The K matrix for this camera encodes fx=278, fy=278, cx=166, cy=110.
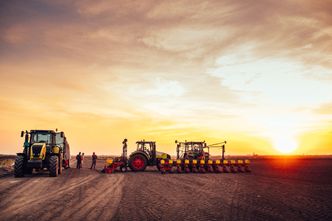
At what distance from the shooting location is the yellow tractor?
55.7ft

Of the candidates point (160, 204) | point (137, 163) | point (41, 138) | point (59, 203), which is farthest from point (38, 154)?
point (160, 204)

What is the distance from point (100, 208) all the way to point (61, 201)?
6.27ft

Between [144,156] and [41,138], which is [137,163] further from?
[41,138]

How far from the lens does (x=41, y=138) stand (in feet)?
63.8

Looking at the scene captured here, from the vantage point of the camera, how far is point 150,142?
2367 cm

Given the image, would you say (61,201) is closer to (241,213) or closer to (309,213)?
(241,213)

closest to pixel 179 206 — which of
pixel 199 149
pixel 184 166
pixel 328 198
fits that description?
pixel 328 198

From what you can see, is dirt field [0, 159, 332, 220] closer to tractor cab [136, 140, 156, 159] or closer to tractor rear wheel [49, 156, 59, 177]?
tractor rear wheel [49, 156, 59, 177]

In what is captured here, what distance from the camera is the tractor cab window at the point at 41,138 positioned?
62.8 ft

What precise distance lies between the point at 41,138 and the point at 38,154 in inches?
88.7

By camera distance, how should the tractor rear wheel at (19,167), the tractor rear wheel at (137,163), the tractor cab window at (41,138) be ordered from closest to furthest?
the tractor rear wheel at (19,167) < the tractor cab window at (41,138) < the tractor rear wheel at (137,163)

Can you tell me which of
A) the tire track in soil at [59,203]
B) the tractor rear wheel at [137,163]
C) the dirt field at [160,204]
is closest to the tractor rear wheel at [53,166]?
the tire track in soil at [59,203]

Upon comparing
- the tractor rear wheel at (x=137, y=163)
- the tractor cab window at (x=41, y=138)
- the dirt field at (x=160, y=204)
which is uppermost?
the tractor cab window at (x=41, y=138)

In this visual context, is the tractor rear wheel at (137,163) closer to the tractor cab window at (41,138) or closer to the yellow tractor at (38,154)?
the yellow tractor at (38,154)
